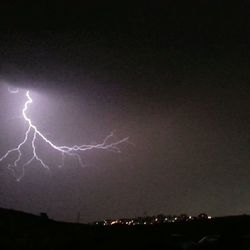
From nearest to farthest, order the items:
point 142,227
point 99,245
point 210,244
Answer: point 210,244 < point 99,245 < point 142,227

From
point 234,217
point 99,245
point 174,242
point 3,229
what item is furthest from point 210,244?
point 234,217

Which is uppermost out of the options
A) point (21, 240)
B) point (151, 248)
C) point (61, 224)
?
point (61, 224)

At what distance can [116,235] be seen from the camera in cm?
4034

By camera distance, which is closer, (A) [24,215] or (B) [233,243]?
(B) [233,243]

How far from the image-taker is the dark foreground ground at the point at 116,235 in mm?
25814

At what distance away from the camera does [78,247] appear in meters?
33.8

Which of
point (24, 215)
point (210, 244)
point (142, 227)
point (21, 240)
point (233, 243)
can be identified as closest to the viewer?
point (233, 243)

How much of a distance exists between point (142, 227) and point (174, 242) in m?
21.4

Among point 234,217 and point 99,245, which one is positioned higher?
point 234,217

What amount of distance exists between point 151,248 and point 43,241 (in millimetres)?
10834

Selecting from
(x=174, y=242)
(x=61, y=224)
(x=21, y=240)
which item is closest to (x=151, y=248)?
Result: (x=174, y=242)

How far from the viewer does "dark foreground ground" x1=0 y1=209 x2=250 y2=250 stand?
25.8 m

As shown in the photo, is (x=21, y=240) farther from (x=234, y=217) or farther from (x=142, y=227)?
(x=234, y=217)

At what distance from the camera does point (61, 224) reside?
144 feet
